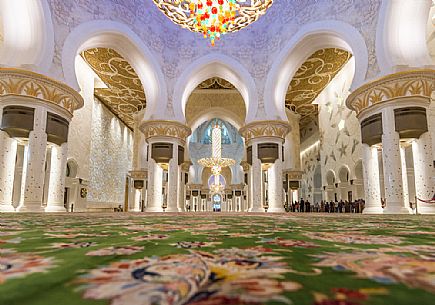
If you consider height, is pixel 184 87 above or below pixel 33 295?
above

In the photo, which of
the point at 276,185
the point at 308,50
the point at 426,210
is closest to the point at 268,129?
the point at 276,185

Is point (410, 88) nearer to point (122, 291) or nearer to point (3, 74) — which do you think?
point (122, 291)

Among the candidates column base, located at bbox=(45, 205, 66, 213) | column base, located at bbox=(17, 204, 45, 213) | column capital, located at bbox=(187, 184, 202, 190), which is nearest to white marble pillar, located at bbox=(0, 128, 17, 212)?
column base, located at bbox=(17, 204, 45, 213)

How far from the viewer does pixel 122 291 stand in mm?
509

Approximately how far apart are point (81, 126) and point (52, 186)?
505 centimetres

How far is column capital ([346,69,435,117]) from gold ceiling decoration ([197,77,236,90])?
7.77 m

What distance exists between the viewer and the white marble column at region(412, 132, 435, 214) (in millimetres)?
5883

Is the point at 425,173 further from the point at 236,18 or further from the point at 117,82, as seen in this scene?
the point at 117,82

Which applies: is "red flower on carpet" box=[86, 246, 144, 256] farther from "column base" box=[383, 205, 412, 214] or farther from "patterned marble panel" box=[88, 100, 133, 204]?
"patterned marble panel" box=[88, 100, 133, 204]

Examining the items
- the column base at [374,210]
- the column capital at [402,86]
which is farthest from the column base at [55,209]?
the column capital at [402,86]

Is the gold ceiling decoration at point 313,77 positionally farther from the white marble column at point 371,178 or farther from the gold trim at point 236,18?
the white marble column at point 371,178

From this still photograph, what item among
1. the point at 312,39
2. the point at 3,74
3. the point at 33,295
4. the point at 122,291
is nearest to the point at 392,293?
the point at 122,291

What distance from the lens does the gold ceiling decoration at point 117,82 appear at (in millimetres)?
10680

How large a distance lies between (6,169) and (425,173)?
8.98m
